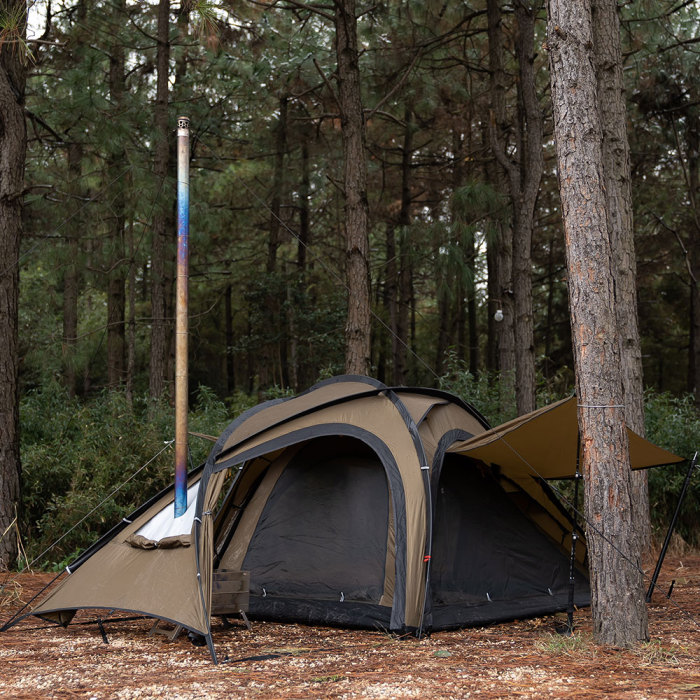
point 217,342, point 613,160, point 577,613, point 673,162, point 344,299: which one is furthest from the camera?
point 217,342

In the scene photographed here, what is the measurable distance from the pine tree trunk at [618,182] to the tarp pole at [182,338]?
388 centimetres

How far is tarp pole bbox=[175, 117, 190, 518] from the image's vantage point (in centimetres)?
531

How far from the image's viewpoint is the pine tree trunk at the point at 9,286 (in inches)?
279

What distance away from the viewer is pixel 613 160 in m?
7.27

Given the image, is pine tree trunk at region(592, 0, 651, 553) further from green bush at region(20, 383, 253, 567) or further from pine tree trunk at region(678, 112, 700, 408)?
pine tree trunk at region(678, 112, 700, 408)

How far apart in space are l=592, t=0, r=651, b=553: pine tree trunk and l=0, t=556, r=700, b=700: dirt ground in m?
2.42

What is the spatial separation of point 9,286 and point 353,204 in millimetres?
3647

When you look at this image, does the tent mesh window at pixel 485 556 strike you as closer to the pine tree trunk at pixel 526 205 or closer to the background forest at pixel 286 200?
the background forest at pixel 286 200

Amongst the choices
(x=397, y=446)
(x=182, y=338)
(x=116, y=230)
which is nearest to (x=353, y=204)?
(x=182, y=338)

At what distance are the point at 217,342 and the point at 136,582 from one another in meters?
18.5

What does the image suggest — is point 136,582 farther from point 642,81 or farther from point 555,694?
point 642,81

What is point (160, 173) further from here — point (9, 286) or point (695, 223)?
point (695, 223)

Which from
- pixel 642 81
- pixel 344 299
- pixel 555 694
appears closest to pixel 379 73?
pixel 642 81

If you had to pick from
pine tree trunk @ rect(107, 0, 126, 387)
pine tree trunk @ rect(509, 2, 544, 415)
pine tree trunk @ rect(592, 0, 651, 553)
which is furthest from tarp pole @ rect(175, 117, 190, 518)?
pine tree trunk @ rect(107, 0, 126, 387)
